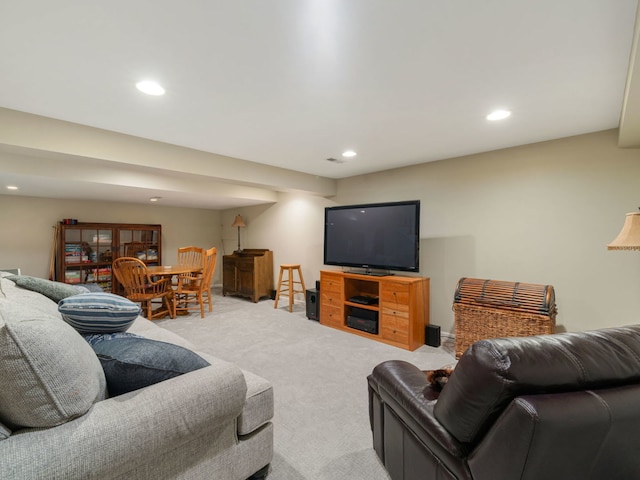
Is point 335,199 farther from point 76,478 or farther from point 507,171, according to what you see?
point 76,478

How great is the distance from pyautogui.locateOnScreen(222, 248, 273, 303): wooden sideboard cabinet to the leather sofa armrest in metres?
4.06

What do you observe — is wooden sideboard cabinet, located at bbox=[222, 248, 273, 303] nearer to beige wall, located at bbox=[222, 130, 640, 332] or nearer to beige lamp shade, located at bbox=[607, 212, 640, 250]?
beige wall, located at bbox=[222, 130, 640, 332]

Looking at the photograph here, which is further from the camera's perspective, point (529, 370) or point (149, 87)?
point (149, 87)

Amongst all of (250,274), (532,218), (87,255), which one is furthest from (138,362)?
(87,255)


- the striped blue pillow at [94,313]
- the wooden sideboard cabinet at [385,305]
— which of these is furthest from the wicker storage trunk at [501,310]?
the striped blue pillow at [94,313]

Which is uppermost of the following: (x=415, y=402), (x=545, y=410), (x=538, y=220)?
(x=538, y=220)

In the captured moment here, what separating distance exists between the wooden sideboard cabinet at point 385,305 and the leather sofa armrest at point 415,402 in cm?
175

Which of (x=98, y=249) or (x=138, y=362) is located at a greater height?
(x=98, y=249)

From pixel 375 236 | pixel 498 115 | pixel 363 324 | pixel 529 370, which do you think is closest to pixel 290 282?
pixel 363 324

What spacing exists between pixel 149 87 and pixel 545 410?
230 cm

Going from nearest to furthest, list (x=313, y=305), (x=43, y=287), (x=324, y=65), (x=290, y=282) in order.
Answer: (x=324, y=65), (x=43, y=287), (x=313, y=305), (x=290, y=282)

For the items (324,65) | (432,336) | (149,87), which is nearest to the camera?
(324,65)

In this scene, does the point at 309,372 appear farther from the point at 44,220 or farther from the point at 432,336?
the point at 44,220

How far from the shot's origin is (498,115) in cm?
219
